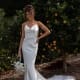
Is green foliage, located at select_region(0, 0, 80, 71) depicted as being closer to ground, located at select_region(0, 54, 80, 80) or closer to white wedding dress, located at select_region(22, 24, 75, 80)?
ground, located at select_region(0, 54, 80, 80)

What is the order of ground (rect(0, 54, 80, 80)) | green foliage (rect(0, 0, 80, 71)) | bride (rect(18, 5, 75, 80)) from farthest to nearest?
ground (rect(0, 54, 80, 80)) < green foliage (rect(0, 0, 80, 71)) < bride (rect(18, 5, 75, 80))

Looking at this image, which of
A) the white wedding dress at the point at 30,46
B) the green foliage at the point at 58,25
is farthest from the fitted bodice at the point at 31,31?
the green foliage at the point at 58,25

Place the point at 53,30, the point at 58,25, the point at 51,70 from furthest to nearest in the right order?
the point at 51,70, the point at 53,30, the point at 58,25

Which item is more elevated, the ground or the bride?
the bride

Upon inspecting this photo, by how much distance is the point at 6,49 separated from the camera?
39.4ft

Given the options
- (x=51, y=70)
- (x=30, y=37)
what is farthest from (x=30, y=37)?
(x=51, y=70)

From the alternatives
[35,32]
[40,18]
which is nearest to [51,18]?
[40,18]

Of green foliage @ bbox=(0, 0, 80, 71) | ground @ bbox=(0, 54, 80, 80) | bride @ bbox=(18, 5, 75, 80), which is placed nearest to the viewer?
bride @ bbox=(18, 5, 75, 80)

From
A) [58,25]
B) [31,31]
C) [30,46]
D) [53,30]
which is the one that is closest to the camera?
[31,31]

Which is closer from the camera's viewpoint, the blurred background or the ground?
the blurred background

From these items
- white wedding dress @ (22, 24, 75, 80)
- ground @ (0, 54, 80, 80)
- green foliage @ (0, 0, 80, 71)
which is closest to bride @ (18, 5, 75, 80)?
white wedding dress @ (22, 24, 75, 80)

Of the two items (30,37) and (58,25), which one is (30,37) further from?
(58,25)

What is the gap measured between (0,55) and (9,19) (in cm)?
113

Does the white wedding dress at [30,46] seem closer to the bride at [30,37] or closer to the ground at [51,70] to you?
the bride at [30,37]
